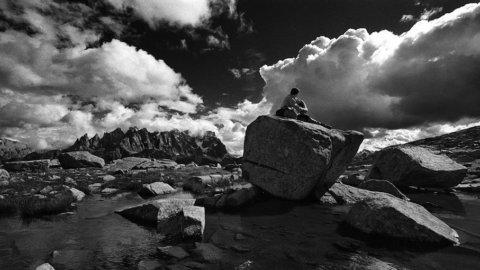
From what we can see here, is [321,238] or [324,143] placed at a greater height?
[324,143]

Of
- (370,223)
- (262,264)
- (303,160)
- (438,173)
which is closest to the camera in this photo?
(262,264)

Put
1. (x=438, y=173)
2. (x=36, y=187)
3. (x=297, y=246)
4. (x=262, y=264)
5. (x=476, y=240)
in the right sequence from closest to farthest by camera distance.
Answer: (x=262, y=264)
(x=297, y=246)
(x=476, y=240)
(x=36, y=187)
(x=438, y=173)

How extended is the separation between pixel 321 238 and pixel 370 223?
2.05 metres

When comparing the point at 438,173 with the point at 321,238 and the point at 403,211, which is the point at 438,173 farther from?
the point at 321,238

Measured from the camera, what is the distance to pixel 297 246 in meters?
8.84

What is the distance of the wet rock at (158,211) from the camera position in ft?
37.7

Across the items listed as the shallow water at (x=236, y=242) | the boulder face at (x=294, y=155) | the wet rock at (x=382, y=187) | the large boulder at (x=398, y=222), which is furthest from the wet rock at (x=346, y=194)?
the large boulder at (x=398, y=222)

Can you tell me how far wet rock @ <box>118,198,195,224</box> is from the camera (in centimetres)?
1149

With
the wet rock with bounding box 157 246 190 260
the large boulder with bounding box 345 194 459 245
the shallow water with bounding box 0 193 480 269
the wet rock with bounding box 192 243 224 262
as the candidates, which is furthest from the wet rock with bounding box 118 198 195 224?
the large boulder with bounding box 345 194 459 245

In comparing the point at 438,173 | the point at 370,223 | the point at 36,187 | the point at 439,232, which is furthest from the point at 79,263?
the point at 438,173

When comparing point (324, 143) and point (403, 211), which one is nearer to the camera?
point (403, 211)

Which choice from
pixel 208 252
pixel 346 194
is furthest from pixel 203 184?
pixel 208 252

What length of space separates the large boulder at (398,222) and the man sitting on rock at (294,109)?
756 cm

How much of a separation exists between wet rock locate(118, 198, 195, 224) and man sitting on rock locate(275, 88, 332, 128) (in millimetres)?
8668
